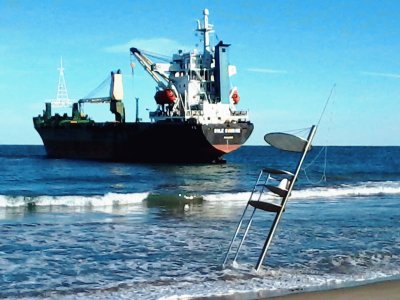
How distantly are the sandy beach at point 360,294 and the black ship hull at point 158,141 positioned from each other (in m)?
41.6

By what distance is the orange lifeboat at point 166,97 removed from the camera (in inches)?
A: 2167

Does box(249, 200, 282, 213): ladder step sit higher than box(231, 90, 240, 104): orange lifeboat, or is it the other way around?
box(231, 90, 240, 104): orange lifeboat

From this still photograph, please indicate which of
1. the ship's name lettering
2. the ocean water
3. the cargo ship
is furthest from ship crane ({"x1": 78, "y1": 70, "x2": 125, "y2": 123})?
the ocean water

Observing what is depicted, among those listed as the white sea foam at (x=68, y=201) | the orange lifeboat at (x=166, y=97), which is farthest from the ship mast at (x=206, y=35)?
the white sea foam at (x=68, y=201)

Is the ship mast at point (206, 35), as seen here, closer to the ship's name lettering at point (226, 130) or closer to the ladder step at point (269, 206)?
the ship's name lettering at point (226, 130)

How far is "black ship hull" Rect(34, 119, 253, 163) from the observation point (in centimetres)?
5041

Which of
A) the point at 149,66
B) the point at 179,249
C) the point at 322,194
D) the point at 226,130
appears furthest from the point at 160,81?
the point at 179,249

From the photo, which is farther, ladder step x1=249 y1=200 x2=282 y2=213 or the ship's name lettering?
the ship's name lettering

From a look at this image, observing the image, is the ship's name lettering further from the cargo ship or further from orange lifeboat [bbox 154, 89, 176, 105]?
orange lifeboat [bbox 154, 89, 176, 105]

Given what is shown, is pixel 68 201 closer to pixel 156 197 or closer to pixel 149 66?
pixel 156 197

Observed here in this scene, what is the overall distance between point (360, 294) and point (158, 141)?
46.3 meters

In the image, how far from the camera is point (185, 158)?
170ft

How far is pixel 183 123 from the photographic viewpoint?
5041 cm

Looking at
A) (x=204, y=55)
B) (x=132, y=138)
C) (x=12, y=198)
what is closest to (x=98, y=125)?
(x=132, y=138)
